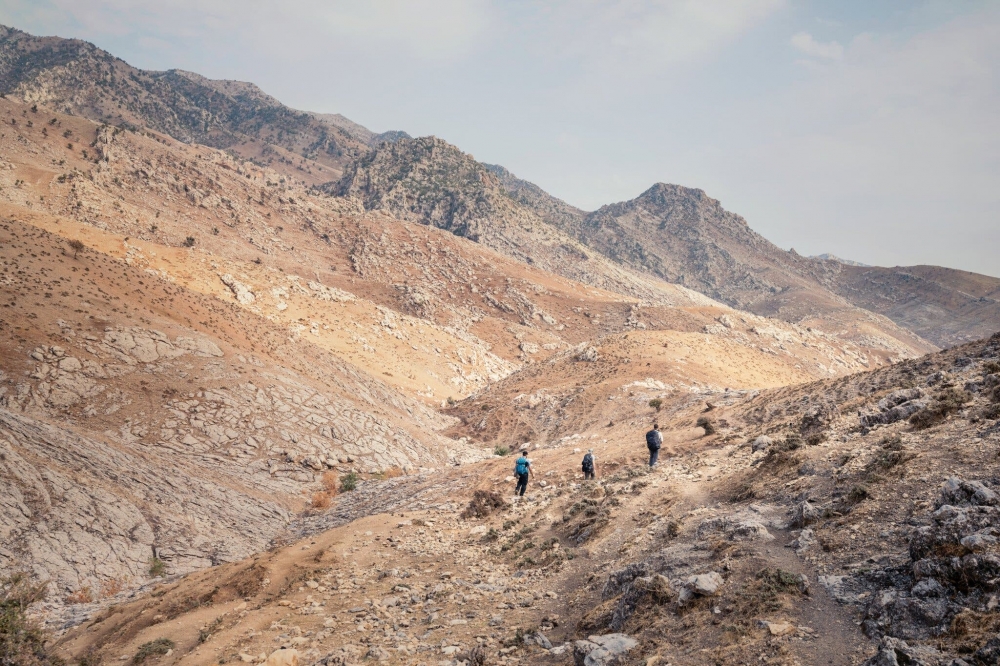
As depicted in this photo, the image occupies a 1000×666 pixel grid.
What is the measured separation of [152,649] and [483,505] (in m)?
9.01

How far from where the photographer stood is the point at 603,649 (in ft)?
23.9

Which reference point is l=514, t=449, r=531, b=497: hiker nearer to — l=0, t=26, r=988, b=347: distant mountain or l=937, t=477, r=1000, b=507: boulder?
l=937, t=477, r=1000, b=507: boulder

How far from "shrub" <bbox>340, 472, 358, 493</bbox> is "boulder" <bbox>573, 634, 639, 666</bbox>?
695 inches

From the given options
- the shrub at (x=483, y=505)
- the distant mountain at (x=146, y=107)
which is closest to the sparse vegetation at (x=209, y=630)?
the shrub at (x=483, y=505)

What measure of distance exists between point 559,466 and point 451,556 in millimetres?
7919

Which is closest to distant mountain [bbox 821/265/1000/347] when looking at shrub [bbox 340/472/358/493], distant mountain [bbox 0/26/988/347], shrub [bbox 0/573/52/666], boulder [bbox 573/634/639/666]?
distant mountain [bbox 0/26/988/347]

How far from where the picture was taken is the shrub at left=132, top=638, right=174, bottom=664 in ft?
33.1

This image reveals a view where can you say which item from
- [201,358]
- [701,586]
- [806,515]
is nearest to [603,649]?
[701,586]

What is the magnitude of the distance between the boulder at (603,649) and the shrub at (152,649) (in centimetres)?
823

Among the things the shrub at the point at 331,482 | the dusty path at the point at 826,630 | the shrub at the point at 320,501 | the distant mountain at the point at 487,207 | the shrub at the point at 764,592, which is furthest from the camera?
the distant mountain at the point at 487,207

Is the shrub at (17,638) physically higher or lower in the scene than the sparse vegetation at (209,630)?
higher

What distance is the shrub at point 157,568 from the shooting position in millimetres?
15906

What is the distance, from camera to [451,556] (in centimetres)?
1359

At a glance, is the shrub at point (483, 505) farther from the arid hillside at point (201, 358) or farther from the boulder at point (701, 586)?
the boulder at point (701, 586)
